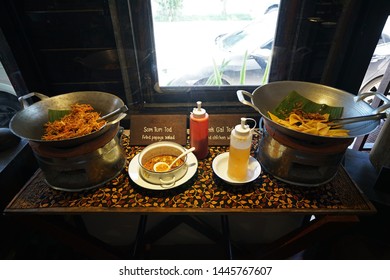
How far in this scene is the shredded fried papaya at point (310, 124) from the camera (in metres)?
1.01

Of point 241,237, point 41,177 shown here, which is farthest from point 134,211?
point 241,237

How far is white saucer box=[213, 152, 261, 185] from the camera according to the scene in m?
1.12

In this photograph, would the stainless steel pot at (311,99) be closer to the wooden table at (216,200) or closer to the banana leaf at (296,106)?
the banana leaf at (296,106)

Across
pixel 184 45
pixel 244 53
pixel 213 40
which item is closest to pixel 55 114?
pixel 184 45

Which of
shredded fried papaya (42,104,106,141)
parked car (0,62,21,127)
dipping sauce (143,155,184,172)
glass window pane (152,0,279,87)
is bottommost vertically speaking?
dipping sauce (143,155,184,172)

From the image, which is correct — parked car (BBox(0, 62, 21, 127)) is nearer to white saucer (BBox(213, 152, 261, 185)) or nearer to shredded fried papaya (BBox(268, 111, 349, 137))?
white saucer (BBox(213, 152, 261, 185))

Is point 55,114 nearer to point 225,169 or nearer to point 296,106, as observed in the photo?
point 225,169

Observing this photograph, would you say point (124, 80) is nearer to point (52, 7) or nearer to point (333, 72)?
point (52, 7)

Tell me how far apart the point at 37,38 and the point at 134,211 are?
118 cm

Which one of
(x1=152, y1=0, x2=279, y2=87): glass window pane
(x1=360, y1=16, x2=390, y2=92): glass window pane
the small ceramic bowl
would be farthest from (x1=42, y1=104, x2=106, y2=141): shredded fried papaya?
(x1=360, y1=16, x2=390, y2=92): glass window pane

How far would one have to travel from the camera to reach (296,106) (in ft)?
3.97

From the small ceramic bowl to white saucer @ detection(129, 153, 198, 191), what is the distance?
2 centimetres

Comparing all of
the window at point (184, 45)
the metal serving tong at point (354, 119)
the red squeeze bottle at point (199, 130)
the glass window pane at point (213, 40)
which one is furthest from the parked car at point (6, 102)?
the metal serving tong at point (354, 119)

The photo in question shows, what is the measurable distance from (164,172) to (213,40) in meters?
0.90
